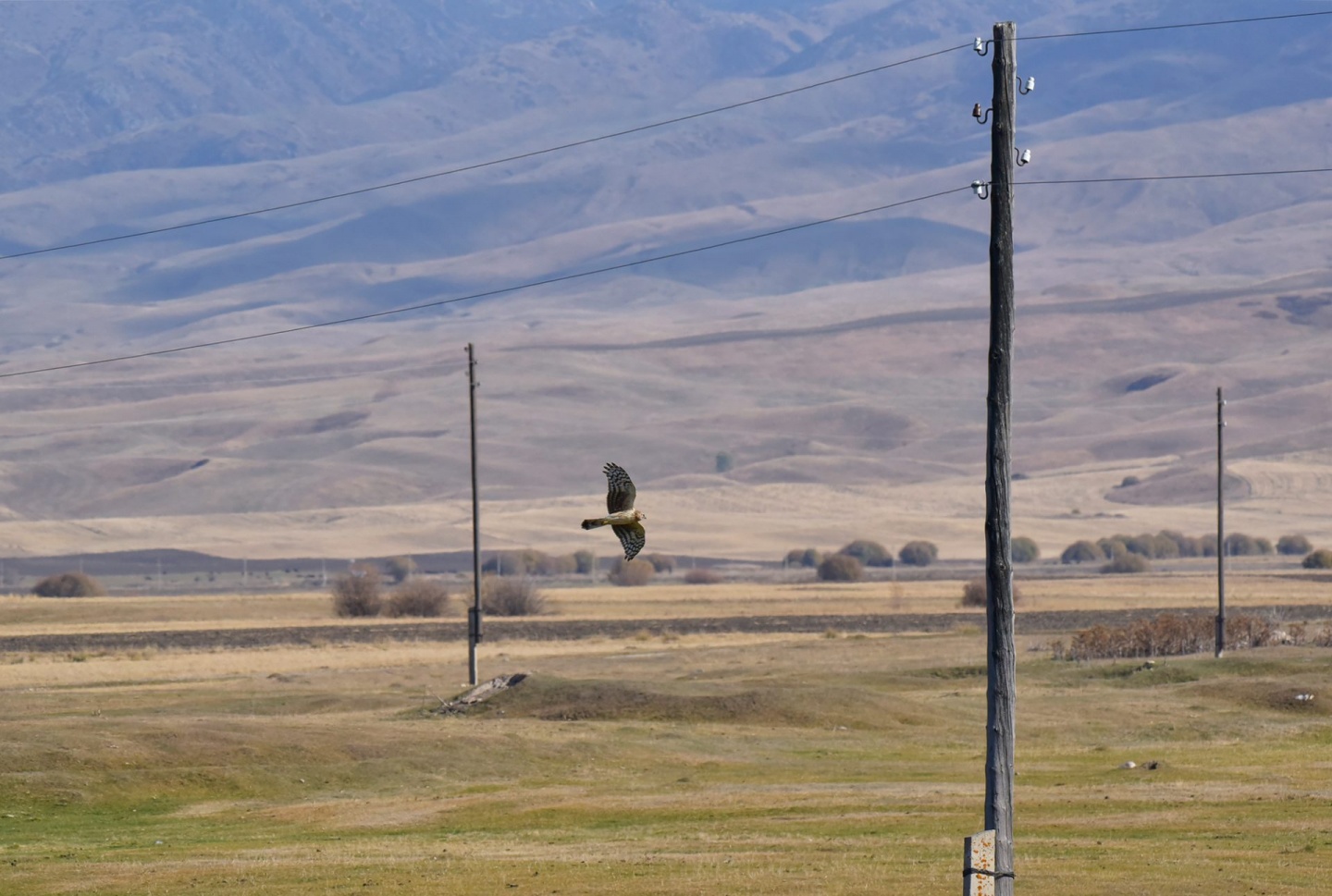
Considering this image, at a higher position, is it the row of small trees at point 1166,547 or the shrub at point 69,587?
the row of small trees at point 1166,547

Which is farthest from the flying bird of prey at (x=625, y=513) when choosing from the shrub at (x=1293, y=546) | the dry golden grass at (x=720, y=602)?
the shrub at (x=1293, y=546)

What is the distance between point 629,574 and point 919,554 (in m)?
30.4

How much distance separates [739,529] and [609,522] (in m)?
164

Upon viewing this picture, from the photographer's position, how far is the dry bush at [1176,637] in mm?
59341

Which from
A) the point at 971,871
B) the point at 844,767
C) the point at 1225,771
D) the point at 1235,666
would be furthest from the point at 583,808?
the point at 1235,666

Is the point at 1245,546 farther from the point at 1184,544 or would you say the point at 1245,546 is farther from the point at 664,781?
the point at 664,781

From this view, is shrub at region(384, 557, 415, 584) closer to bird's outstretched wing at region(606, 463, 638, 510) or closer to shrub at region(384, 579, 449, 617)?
shrub at region(384, 579, 449, 617)

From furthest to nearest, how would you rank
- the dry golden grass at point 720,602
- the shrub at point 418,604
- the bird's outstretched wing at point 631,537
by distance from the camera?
the shrub at point 418,604 → the dry golden grass at point 720,602 → the bird's outstretched wing at point 631,537

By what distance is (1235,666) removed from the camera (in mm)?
50594

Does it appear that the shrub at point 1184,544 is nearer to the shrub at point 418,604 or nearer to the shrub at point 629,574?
the shrub at point 629,574

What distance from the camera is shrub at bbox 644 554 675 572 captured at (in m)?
145

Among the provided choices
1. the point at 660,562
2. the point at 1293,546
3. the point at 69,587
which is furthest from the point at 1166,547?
the point at 69,587

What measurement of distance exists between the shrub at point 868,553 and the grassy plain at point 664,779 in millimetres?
93429

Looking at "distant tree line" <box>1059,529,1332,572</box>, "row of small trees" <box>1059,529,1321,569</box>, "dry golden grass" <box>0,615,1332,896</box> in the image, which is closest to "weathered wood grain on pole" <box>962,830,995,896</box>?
"dry golden grass" <box>0,615,1332,896</box>
